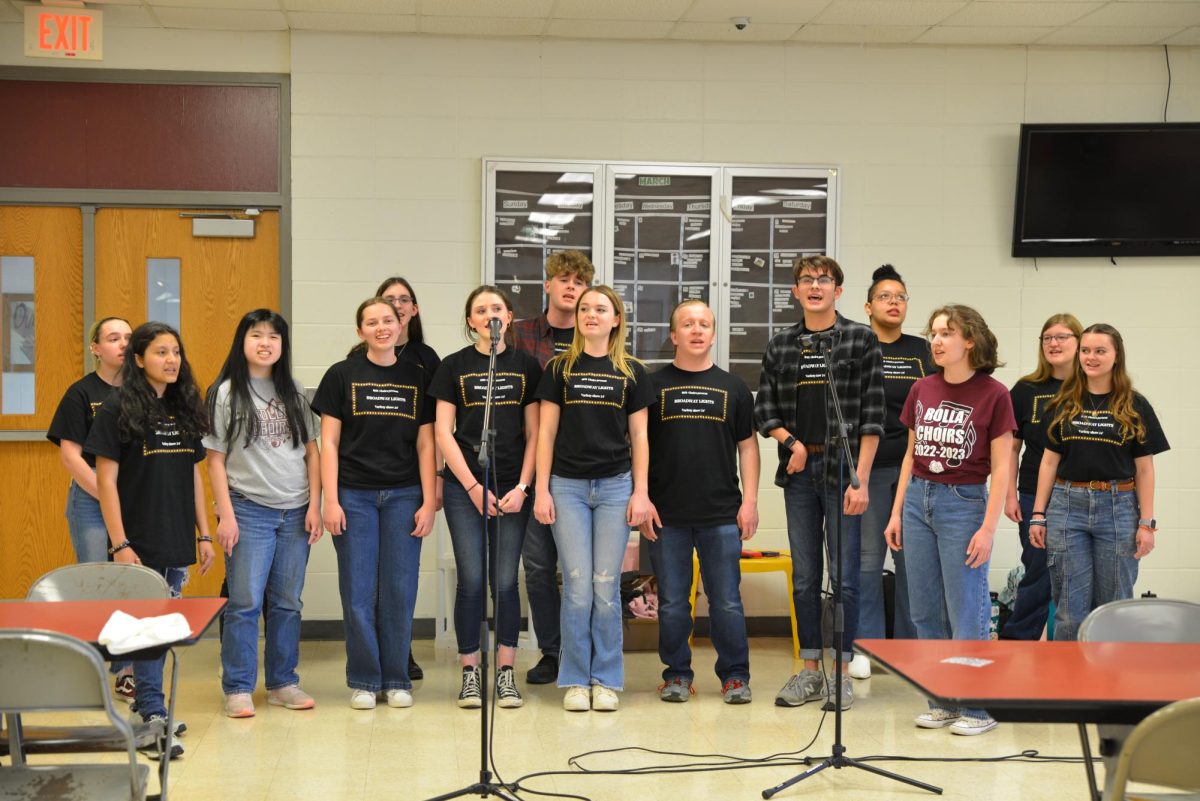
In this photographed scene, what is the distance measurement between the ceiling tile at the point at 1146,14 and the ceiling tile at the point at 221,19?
12.7ft

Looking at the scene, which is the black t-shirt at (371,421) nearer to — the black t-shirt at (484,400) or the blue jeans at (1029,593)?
the black t-shirt at (484,400)

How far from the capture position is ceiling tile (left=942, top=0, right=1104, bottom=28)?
5.50 m

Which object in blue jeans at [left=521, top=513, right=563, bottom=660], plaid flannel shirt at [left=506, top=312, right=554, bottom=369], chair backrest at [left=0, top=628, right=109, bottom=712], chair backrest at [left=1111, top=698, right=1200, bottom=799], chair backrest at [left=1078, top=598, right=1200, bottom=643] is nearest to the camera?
chair backrest at [left=1111, top=698, right=1200, bottom=799]

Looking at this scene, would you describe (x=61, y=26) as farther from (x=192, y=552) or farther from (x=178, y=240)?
(x=192, y=552)

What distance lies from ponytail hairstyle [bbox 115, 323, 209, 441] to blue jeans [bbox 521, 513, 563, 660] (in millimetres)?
1363

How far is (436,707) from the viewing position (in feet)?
15.2

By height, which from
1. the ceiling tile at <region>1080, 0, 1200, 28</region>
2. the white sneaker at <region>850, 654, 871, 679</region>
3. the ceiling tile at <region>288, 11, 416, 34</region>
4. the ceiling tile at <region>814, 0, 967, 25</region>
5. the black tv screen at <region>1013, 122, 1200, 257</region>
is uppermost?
the ceiling tile at <region>1080, 0, 1200, 28</region>

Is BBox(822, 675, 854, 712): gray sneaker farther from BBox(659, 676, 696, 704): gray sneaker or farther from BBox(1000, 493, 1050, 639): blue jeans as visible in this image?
BBox(1000, 493, 1050, 639): blue jeans

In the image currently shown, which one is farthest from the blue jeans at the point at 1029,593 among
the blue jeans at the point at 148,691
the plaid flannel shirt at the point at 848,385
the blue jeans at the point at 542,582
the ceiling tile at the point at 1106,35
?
the blue jeans at the point at 148,691

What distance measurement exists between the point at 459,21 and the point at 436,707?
10.5ft

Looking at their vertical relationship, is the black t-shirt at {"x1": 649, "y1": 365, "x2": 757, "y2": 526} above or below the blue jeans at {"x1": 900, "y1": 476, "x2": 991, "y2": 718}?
above

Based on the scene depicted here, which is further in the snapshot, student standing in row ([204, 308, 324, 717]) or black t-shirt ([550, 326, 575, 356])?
black t-shirt ([550, 326, 575, 356])

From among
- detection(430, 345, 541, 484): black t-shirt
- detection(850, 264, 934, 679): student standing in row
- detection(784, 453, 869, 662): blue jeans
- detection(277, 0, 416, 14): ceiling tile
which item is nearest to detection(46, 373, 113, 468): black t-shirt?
detection(430, 345, 541, 484): black t-shirt

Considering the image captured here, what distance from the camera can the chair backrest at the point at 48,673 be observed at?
243cm
